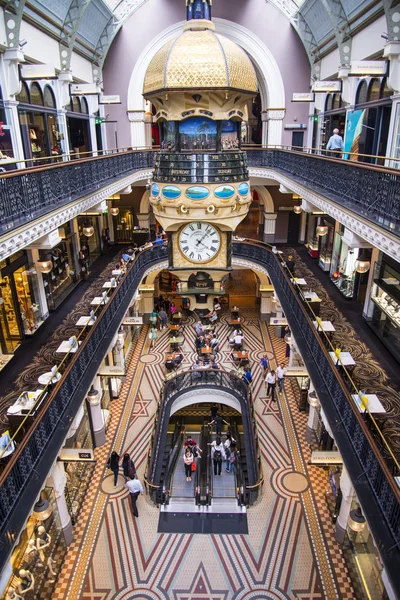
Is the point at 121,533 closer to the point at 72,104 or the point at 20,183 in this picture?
the point at 20,183

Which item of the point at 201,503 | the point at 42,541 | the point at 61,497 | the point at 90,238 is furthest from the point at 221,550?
the point at 90,238

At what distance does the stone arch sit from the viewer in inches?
658

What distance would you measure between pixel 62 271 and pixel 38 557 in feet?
24.7

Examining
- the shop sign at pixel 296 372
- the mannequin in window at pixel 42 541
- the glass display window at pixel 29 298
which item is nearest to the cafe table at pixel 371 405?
the shop sign at pixel 296 372

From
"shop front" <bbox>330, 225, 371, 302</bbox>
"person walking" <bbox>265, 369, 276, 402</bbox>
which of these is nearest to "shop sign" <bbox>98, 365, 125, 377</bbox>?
"person walking" <bbox>265, 369, 276, 402</bbox>

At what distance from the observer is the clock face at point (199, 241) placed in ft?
20.9

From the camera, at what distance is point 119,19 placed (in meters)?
16.2

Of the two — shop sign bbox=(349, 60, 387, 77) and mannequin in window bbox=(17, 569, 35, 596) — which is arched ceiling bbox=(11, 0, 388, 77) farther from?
mannequin in window bbox=(17, 569, 35, 596)

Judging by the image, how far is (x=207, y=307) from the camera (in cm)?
674

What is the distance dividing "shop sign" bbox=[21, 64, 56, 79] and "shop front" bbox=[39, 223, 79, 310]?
3984 millimetres

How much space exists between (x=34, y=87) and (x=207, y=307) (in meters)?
8.33

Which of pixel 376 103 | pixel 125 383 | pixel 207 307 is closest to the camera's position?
pixel 207 307

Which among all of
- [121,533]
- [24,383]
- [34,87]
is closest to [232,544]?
[121,533]

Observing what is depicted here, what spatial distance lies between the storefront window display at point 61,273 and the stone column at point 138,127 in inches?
230
